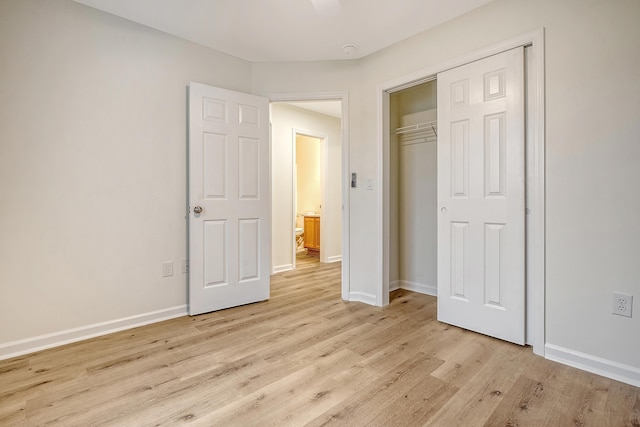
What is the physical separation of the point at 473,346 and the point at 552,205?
42.6 inches

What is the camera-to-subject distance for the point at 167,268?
9.07 ft

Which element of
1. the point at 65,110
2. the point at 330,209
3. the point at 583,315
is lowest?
the point at 583,315

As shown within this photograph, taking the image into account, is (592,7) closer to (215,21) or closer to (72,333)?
(215,21)

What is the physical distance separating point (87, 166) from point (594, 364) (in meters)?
3.61

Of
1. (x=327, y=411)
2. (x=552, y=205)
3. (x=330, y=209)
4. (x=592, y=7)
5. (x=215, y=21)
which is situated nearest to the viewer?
(x=327, y=411)

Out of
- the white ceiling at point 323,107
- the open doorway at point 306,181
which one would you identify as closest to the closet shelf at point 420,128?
the white ceiling at point 323,107

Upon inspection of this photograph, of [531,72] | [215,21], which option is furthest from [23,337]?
[531,72]

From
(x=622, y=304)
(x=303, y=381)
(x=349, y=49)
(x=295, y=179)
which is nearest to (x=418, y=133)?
(x=349, y=49)

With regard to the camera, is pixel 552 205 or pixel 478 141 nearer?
pixel 552 205

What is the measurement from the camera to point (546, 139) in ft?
6.65

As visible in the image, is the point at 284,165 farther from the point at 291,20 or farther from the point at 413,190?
the point at 291,20

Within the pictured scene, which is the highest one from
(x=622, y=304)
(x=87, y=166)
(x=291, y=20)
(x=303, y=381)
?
(x=291, y=20)

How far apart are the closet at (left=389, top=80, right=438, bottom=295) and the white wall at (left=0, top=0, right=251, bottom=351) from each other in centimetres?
225

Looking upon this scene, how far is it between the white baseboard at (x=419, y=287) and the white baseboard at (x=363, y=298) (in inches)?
30.0
